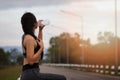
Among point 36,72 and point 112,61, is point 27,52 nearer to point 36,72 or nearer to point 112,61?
point 36,72

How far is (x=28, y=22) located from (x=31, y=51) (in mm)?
393

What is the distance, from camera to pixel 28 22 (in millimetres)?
6480

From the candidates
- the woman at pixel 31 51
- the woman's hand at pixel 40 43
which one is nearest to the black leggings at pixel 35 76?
the woman at pixel 31 51

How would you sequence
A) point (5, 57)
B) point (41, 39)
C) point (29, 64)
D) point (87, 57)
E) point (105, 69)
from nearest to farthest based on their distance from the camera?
1. point (29, 64)
2. point (41, 39)
3. point (105, 69)
4. point (87, 57)
5. point (5, 57)

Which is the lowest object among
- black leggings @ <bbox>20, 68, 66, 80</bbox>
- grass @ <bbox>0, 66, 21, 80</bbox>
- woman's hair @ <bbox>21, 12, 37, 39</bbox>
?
grass @ <bbox>0, 66, 21, 80</bbox>

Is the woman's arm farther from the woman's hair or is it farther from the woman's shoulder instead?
the woman's hair

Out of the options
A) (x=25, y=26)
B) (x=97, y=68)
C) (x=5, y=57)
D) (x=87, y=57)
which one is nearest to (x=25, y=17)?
(x=25, y=26)

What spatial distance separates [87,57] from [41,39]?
107m

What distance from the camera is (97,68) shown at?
63.0m

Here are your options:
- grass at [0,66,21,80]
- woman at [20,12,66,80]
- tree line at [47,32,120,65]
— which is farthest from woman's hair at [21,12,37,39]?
tree line at [47,32,120,65]

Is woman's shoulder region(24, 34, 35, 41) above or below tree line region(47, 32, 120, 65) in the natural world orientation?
above

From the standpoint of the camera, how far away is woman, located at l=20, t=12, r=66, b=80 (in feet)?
20.8

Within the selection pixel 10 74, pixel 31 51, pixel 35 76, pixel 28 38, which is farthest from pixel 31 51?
pixel 10 74

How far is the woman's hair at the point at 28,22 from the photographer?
Answer: 6.49 meters
